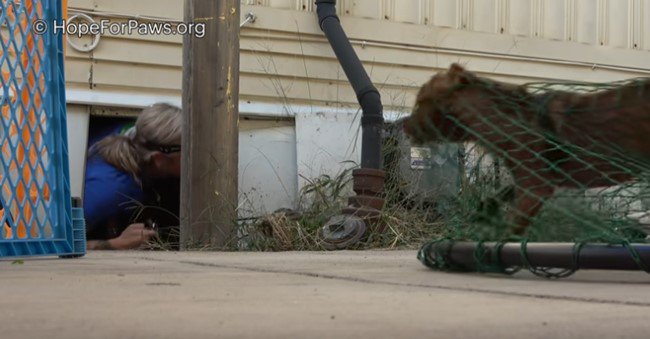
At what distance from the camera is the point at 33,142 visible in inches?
220

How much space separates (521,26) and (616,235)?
266 inches

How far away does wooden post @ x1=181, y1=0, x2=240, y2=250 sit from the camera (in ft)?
26.3

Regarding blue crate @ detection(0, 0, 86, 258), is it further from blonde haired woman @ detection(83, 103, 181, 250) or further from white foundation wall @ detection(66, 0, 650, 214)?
white foundation wall @ detection(66, 0, 650, 214)

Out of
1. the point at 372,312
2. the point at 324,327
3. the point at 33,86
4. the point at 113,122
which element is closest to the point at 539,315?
the point at 372,312

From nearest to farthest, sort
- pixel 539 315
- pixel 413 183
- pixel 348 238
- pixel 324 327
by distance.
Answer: pixel 324 327 → pixel 539 315 → pixel 348 238 → pixel 413 183

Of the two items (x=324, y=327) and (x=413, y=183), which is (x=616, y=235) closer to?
(x=324, y=327)

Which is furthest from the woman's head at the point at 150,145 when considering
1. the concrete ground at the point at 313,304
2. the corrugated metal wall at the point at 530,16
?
the concrete ground at the point at 313,304

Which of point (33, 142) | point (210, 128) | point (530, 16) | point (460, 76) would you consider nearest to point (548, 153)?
point (460, 76)

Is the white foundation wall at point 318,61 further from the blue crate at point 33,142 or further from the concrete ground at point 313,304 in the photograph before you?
the concrete ground at point 313,304

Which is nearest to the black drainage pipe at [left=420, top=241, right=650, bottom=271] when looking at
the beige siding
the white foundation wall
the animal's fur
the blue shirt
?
the animal's fur

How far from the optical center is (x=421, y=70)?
10312 mm

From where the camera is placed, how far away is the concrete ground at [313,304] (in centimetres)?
257

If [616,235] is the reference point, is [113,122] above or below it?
above

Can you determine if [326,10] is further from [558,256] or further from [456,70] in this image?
[558,256]
